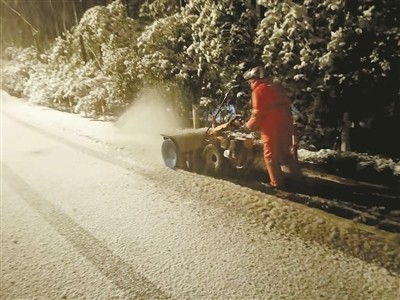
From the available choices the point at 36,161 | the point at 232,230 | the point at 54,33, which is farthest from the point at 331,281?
the point at 54,33

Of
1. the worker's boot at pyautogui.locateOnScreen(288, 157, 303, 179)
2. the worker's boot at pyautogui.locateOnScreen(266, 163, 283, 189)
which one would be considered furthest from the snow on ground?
the worker's boot at pyautogui.locateOnScreen(288, 157, 303, 179)

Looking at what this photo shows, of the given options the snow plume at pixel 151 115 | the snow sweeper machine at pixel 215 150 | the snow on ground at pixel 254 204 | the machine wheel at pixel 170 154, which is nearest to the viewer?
the snow on ground at pixel 254 204

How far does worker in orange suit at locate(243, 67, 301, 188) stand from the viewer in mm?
5699

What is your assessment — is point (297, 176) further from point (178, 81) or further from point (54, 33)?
point (54, 33)

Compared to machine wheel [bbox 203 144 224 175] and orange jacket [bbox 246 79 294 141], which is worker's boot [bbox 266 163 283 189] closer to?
orange jacket [bbox 246 79 294 141]

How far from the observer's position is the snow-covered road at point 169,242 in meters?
3.64

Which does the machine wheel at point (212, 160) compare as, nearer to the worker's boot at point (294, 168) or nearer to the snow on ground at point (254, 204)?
the snow on ground at point (254, 204)

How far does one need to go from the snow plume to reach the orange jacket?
6.09 m

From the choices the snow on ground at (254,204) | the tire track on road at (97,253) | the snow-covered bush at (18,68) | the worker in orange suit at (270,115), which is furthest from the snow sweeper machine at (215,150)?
the snow-covered bush at (18,68)

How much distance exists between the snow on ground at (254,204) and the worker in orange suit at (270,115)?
57cm

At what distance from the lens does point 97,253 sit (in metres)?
4.42

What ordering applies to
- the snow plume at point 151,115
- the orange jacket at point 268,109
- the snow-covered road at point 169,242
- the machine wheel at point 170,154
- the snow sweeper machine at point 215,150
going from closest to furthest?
the snow-covered road at point 169,242
the orange jacket at point 268,109
the snow sweeper machine at point 215,150
the machine wheel at point 170,154
the snow plume at point 151,115

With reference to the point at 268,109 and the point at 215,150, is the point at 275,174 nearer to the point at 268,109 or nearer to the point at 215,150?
the point at 268,109

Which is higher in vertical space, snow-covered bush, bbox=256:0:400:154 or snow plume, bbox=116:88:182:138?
snow-covered bush, bbox=256:0:400:154
